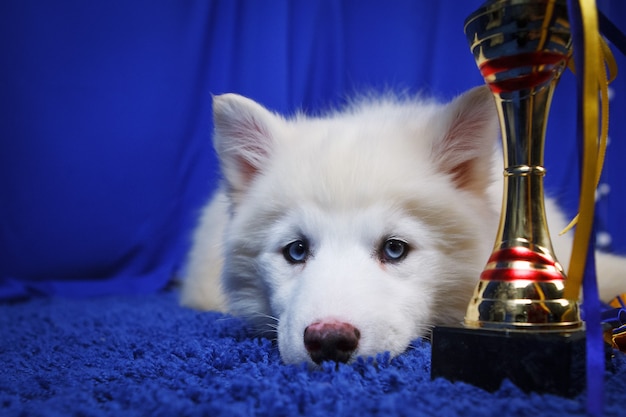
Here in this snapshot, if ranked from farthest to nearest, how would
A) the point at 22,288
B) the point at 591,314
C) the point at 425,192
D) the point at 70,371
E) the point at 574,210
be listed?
the point at 22,288 → the point at 574,210 → the point at 425,192 → the point at 70,371 → the point at 591,314

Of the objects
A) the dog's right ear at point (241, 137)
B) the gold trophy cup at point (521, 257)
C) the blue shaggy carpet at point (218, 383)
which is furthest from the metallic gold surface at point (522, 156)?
the dog's right ear at point (241, 137)

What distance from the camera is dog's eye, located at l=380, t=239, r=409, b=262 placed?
1.33 meters

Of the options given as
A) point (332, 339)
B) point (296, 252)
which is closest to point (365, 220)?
point (296, 252)

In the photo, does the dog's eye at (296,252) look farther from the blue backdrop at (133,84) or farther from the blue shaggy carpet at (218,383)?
the blue backdrop at (133,84)

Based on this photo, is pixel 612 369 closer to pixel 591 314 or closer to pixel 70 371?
pixel 591 314

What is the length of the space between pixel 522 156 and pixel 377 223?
40cm

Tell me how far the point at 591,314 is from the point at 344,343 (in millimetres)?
448

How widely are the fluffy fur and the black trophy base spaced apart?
21cm

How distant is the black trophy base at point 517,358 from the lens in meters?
0.88

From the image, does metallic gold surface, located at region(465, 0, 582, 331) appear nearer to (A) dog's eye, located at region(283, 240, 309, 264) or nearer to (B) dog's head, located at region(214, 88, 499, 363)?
(B) dog's head, located at region(214, 88, 499, 363)

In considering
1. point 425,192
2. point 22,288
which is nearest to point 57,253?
point 22,288

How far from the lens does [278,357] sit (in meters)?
1.27

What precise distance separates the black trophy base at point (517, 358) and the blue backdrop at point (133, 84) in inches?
80.8

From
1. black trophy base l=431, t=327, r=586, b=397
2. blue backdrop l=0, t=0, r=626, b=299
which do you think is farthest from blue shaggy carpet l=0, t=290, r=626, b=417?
blue backdrop l=0, t=0, r=626, b=299
